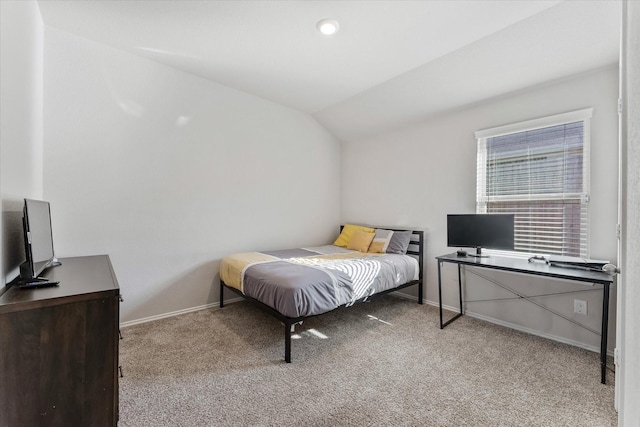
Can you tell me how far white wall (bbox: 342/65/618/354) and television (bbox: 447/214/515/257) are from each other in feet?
1.02

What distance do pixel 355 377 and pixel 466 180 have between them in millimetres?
2435

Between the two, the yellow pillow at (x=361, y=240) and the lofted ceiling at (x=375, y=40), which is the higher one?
the lofted ceiling at (x=375, y=40)

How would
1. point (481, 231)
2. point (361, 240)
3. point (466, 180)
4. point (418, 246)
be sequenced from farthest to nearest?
point (361, 240)
point (418, 246)
point (466, 180)
point (481, 231)

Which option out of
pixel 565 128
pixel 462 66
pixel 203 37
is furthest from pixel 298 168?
pixel 565 128

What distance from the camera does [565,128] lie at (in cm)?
255

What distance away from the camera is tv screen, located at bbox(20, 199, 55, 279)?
4.65 feet

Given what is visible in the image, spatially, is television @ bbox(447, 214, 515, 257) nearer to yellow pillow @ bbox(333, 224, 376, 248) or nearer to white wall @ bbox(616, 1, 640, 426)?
yellow pillow @ bbox(333, 224, 376, 248)

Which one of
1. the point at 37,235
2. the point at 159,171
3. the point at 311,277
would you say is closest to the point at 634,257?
the point at 311,277

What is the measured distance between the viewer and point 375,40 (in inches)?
96.6

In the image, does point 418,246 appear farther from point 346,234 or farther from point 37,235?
point 37,235

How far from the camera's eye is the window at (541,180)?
2.47 metres

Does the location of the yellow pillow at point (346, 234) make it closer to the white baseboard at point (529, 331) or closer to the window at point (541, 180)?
the white baseboard at point (529, 331)

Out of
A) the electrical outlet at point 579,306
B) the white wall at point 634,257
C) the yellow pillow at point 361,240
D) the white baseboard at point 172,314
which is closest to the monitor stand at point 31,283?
the white baseboard at point 172,314

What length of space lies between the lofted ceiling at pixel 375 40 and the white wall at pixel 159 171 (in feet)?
1.01
